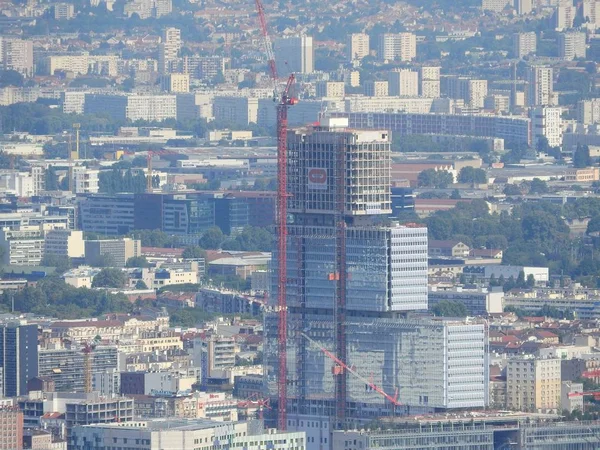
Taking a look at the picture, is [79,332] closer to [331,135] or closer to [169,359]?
[169,359]

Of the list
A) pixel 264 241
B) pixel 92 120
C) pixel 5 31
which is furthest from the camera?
pixel 5 31

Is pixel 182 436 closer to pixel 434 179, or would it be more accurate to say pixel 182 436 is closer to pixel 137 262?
pixel 137 262

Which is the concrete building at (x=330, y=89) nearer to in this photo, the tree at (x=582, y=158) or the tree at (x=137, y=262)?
the tree at (x=582, y=158)

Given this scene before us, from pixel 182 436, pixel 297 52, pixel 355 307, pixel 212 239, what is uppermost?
pixel 355 307

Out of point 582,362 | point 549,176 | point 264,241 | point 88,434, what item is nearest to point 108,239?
point 264,241

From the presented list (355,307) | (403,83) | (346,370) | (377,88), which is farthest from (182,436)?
(403,83)

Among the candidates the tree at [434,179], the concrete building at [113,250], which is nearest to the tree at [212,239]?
the concrete building at [113,250]
